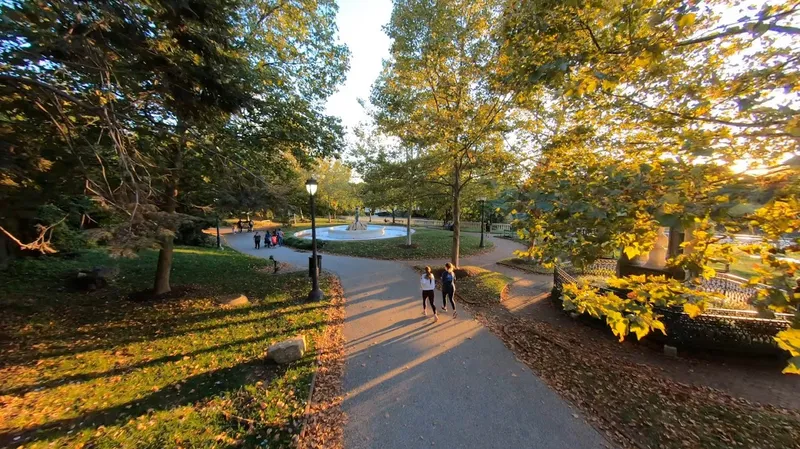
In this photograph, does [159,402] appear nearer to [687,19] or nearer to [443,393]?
[443,393]

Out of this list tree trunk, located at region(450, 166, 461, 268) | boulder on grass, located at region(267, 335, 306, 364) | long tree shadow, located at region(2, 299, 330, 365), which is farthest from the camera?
tree trunk, located at region(450, 166, 461, 268)

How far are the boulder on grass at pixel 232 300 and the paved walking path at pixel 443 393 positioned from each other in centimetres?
319

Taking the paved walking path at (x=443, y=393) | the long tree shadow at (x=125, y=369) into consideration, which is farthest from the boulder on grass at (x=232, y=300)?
the paved walking path at (x=443, y=393)

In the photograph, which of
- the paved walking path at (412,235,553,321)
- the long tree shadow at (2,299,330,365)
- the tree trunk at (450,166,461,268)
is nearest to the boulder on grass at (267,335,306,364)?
the long tree shadow at (2,299,330,365)

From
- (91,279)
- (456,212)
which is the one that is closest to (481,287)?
(456,212)

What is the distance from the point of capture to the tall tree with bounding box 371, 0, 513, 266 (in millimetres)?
9508

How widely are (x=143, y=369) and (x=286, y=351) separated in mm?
2328

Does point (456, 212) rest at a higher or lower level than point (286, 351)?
higher

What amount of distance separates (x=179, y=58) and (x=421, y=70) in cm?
787

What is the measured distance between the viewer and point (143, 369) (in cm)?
522

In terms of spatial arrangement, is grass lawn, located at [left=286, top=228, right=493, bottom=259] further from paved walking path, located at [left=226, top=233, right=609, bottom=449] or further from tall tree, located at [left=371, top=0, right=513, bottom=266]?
paved walking path, located at [left=226, top=233, right=609, bottom=449]

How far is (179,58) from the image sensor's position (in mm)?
5094

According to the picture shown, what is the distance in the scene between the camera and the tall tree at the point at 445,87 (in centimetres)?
951

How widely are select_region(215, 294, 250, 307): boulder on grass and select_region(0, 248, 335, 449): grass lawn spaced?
286 millimetres
